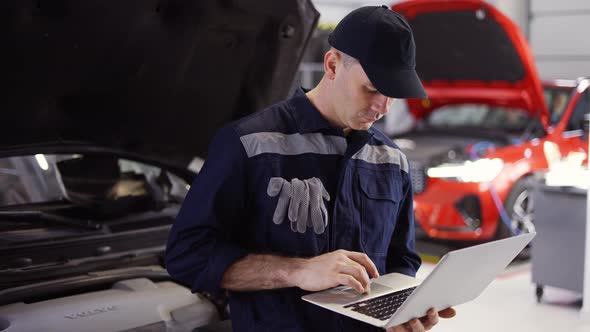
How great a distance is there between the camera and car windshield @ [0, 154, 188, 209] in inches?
104

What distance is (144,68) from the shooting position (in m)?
2.56

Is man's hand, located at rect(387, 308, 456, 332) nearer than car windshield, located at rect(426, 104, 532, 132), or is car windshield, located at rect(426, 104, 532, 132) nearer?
man's hand, located at rect(387, 308, 456, 332)

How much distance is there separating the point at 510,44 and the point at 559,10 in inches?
252

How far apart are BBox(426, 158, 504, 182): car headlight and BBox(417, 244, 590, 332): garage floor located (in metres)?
0.80

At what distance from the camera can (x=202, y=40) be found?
2.57 meters

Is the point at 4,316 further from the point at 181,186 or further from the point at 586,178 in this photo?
the point at 586,178

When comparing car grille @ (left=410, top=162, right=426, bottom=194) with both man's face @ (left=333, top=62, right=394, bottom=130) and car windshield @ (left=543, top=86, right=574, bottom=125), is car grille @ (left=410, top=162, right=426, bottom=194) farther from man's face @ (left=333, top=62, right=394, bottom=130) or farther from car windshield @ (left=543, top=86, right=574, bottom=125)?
man's face @ (left=333, top=62, right=394, bottom=130)

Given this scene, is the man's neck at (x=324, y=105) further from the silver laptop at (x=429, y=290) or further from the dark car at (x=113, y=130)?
the dark car at (x=113, y=130)

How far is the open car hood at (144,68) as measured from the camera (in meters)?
2.27

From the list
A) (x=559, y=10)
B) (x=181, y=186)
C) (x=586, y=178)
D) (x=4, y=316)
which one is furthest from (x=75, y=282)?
(x=559, y=10)

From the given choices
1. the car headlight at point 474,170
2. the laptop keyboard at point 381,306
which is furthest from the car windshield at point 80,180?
the car headlight at point 474,170

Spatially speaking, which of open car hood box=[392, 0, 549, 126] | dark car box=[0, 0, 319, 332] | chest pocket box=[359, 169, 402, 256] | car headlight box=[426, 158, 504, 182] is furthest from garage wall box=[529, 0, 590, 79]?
chest pocket box=[359, 169, 402, 256]

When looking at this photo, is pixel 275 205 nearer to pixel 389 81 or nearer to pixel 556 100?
pixel 389 81

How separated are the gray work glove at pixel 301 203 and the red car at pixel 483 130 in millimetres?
3899
